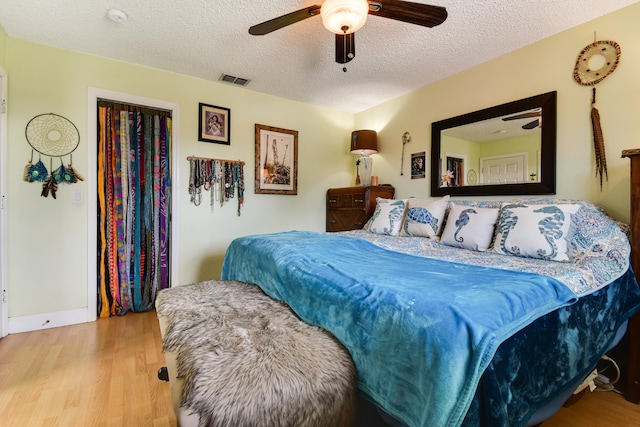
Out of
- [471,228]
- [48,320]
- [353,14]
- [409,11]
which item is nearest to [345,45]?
[353,14]

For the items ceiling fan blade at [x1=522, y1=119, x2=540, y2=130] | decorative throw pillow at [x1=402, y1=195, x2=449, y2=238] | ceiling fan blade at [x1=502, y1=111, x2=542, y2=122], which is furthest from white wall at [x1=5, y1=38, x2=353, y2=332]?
ceiling fan blade at [x1=522, y1=119, x2=540, y2=130]

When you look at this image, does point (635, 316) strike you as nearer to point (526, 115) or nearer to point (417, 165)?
point (526, 115)

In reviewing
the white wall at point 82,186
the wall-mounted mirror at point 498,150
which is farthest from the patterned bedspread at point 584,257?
the white wall at point 82,186

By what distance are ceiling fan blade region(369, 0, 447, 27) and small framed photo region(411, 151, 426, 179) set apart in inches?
67.1

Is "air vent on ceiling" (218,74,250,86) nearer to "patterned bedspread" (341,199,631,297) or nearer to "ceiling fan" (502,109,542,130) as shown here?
"patterned bedspread" (341,199,631,297)

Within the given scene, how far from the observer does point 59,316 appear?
2.50 meters

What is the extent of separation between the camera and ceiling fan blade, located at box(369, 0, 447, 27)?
5.13 feet

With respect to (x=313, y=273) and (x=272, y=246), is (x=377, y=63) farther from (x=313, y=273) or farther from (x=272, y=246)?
(x=313, y=273)

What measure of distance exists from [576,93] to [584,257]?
4.28 ft

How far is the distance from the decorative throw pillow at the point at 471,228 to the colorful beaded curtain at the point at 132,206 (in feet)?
8.72

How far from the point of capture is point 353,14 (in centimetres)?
151

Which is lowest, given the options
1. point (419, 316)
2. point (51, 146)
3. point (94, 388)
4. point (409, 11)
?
point (94, 388)

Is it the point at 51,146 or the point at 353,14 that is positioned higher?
the point at 353,14

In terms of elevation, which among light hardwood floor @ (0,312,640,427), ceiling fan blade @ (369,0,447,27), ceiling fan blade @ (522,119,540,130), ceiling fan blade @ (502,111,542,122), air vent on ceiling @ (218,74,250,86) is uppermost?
air vent on ceiling @ (218,74,250,86)
